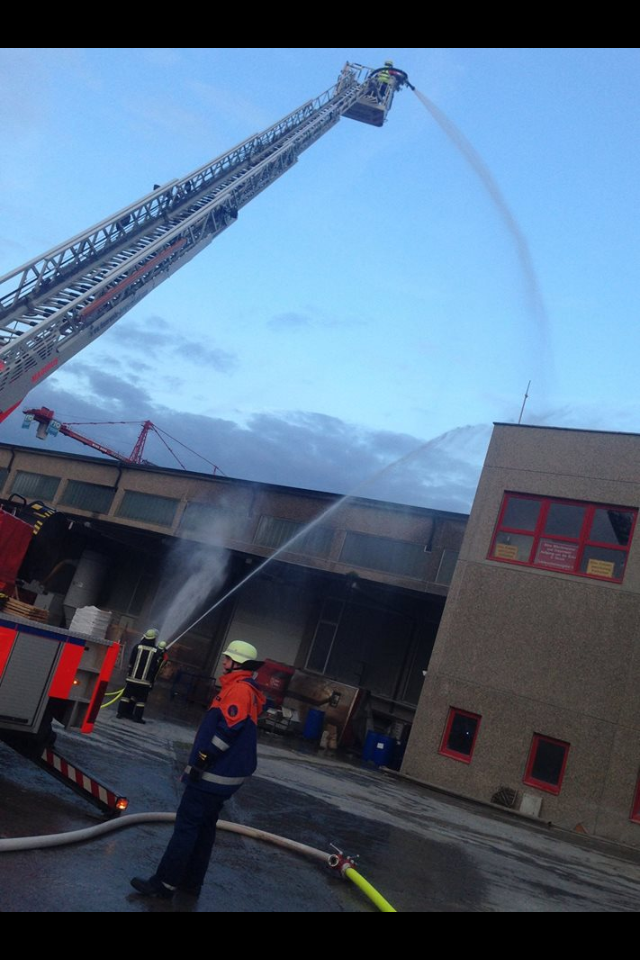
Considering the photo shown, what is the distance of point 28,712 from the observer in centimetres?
673

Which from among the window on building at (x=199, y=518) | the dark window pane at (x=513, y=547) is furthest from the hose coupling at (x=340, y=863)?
the window on building at (x=199, y=518)

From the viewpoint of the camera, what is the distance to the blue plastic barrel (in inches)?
777

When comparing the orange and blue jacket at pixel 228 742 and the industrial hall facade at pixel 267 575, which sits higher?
the industrial hall facade at pixel 267 575

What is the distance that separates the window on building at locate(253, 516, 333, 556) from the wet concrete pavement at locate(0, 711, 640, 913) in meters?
11.7

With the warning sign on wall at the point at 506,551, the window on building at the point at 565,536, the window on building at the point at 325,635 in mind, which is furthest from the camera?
the window on building at the point at 325,635

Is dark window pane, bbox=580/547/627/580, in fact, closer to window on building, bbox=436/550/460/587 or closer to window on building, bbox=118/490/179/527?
window on building, bbox=436/550/460/587

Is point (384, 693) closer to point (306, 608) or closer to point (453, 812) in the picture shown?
point (306, 608)

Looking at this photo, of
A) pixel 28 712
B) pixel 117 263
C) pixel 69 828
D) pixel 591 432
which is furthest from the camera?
pixel 591 432

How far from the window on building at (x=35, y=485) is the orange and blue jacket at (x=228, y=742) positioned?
29463 millimetres

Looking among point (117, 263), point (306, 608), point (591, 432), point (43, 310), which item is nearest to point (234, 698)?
point (43, 310)

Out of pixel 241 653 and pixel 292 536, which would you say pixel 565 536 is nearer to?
pixel 292 536

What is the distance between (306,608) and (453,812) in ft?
41.2

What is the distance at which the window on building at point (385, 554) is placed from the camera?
77.7ft

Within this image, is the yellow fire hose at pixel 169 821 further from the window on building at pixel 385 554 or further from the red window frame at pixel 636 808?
the window on building at pixel 385 554
